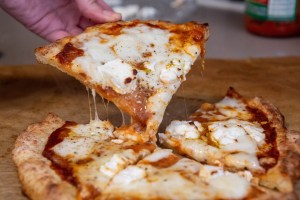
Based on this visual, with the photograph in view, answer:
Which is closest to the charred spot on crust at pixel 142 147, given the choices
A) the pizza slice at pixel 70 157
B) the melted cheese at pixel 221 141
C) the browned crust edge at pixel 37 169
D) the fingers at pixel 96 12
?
the pizza slice at pixel 70 157


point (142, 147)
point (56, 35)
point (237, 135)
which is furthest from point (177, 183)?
point (56, 35)

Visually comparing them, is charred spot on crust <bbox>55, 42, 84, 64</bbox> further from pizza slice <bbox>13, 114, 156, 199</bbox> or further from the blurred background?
the blurred background

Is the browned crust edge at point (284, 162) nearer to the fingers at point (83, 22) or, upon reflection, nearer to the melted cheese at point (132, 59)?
the melted cheese at point (132, 59)

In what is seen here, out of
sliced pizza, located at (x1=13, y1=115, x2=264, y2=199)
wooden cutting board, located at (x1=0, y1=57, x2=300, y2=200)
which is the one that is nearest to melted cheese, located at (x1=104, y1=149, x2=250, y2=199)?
sliced pizza, located at (x1=13, y1=115, x2=264, y2=199)

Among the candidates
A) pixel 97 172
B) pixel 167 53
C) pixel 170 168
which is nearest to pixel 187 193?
pixel 170 168

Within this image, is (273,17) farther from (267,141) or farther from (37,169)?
(37,169)
